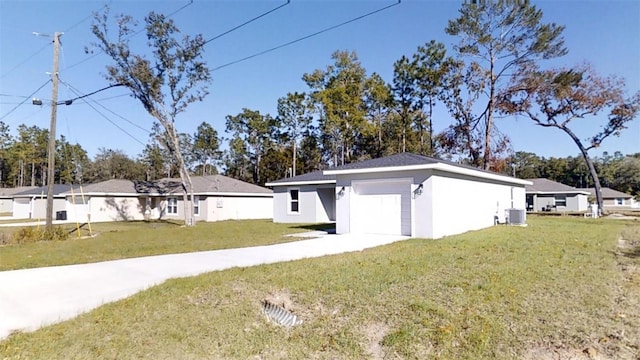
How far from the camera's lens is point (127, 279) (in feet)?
22.1

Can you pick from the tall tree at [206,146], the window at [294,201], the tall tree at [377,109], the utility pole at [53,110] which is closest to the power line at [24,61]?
the utility pole at [53,110]

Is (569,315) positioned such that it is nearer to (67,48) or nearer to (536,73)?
(67,48)

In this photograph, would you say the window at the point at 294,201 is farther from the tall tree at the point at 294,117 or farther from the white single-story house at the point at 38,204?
the white single-story house at the point at 38,204

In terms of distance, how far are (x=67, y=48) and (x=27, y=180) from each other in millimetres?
55694

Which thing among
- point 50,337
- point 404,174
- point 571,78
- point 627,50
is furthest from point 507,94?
point 50,337

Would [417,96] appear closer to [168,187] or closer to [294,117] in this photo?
[294,117]

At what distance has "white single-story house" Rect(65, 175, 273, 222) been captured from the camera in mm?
25922

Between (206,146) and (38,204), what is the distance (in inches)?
890

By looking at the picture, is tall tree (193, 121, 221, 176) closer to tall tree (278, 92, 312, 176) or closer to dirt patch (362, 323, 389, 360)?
tall tree (278, 92, 312, 176)

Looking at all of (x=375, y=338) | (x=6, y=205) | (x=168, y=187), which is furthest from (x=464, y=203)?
(x=6, y=205)

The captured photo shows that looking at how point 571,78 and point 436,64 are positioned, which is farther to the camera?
point 436,64

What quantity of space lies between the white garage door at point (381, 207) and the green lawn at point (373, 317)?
524 cm

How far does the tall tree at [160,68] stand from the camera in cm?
2069

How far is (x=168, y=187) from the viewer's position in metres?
28.6
